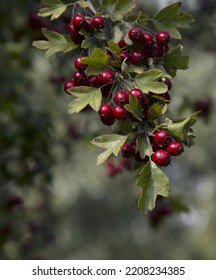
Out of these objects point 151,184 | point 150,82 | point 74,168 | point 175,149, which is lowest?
point 74,168

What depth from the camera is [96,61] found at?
7.15 ft

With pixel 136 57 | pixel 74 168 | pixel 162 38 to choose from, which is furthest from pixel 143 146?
pixel 74 168

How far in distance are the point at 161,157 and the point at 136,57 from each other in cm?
39

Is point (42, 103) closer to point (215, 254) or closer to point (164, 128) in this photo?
point (164, 128)

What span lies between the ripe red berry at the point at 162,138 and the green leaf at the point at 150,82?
167 mm

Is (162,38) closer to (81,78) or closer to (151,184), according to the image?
(81,78)

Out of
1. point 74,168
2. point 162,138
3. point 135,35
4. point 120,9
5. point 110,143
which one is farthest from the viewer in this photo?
point 74,168

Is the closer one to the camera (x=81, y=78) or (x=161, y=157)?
(x=161, y=157)

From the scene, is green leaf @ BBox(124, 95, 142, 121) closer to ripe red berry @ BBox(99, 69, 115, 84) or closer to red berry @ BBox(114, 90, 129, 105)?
red berry @ BBox(114, 90, 129, 105)

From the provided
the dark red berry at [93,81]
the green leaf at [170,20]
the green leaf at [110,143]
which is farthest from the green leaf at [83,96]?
the green leaf at [170,20]

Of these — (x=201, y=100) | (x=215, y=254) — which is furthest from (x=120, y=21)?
(x=215, y=254)

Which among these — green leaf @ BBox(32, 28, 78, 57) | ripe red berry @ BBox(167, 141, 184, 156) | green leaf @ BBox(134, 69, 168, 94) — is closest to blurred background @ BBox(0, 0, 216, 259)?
green leaf @ BBox(32, 28, 78, 57)

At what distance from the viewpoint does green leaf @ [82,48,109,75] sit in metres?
2.16

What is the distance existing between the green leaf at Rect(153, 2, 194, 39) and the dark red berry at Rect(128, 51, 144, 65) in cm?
27
